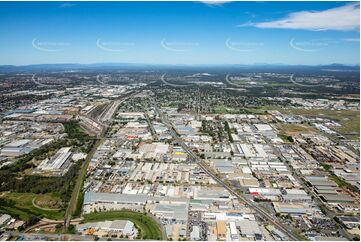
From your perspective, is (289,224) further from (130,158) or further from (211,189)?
(130,158)

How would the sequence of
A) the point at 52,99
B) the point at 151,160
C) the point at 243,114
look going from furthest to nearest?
the point at 52,99 → the point at 243,114 → the point at 151,160

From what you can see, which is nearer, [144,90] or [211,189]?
[211,189]

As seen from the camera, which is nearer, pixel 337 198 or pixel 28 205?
pixel 28 205

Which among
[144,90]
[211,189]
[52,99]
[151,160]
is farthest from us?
[144,90]

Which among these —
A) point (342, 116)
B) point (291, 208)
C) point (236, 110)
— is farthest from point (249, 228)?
point (342, 116)

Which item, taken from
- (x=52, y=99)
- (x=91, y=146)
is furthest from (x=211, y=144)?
(x=52, y=99)

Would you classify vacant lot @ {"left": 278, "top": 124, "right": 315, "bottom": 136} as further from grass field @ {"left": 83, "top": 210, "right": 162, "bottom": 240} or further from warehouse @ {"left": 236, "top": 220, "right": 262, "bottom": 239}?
grass field @ {"left": 83, "top": 210, "right": 162, "bottom": 240}

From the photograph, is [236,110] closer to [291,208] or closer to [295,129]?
[295,129]

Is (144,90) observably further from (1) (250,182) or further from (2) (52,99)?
(1) (250,182)
